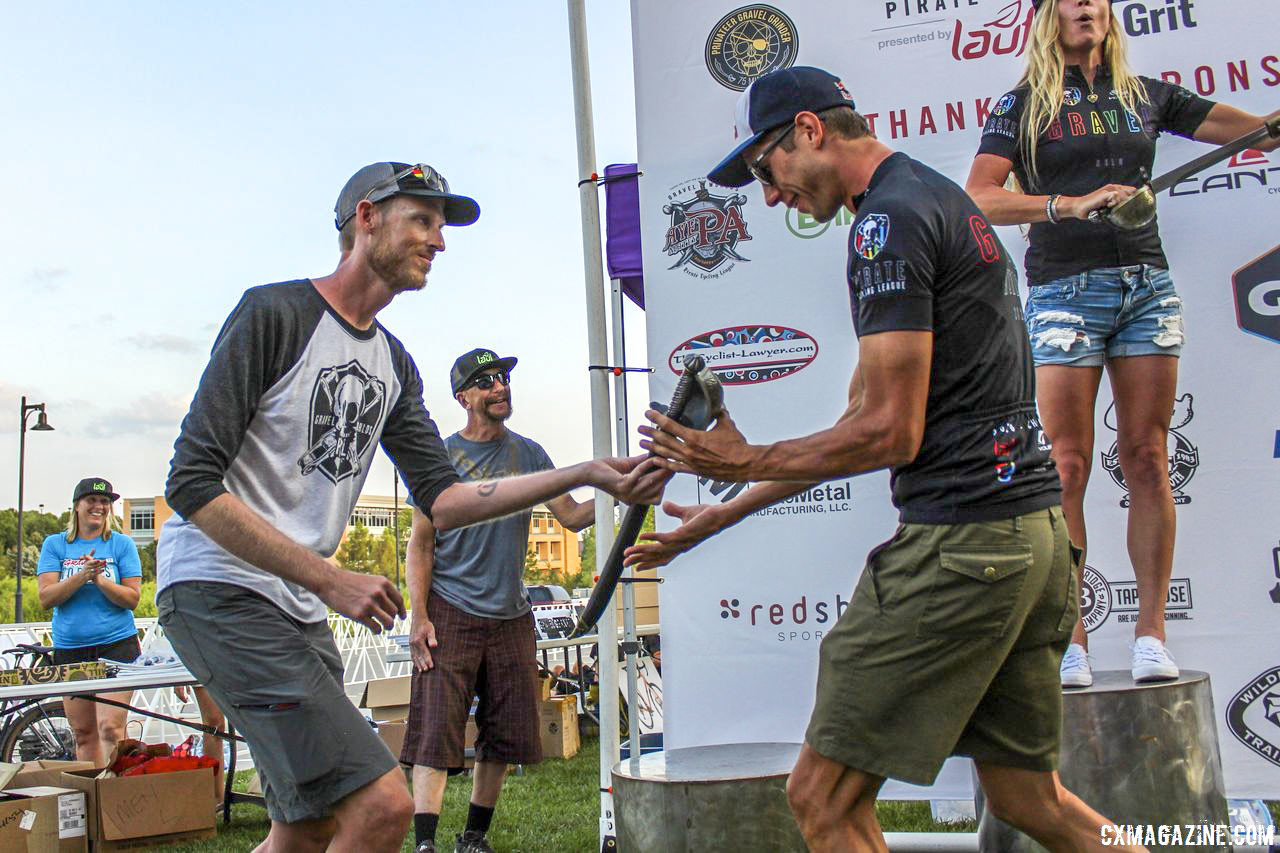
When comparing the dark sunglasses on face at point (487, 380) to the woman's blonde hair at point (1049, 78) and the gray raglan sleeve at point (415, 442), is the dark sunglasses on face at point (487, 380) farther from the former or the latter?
the woman's blonde hair at point (1049, 78)

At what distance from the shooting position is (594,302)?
190 inches

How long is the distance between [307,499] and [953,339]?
173cm

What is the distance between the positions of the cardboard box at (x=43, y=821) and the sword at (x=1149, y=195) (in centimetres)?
542

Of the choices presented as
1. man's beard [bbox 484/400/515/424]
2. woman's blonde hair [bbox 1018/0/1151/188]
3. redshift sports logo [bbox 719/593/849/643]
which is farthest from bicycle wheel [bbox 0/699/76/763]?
woman's blonde hair [bbox 1018/0/1151/188]

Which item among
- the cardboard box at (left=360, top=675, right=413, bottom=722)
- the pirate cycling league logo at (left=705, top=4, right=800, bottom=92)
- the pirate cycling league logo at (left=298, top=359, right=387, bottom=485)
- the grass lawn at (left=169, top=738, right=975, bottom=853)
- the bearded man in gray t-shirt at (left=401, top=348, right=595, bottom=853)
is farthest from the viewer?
the cardboard box at (left=360, top=675, right=413, bottom=722)

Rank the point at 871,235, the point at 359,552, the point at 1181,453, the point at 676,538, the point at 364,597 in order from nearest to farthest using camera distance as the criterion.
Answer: the point at 871,235 < the point at 364,597 < the point at 676,538 < the point at 1181,453 < the point at 359,552

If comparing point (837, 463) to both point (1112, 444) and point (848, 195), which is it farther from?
point (1112, 444)

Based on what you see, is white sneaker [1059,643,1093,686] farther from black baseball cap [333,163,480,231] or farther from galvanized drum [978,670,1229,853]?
black baseball cap [333,163,480,231]

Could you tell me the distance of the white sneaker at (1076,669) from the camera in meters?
3.20

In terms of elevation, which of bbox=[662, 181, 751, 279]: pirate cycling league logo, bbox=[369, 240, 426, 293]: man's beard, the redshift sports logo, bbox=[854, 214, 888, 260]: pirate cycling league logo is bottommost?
the redshift sports logo

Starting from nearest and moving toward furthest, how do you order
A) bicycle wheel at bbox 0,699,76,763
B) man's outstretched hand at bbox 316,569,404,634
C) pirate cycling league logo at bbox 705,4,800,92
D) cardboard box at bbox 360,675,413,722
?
man's outstretched hand at bbox 316,569,404,634
pirate cycling league logo at bbox 705,4,800,92
bicycle wheel at bbox 0,699,76,763
cardboard box at bbox 360,675,413,722

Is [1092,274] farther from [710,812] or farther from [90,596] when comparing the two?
[90,596]

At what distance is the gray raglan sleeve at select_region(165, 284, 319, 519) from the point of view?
2.53 meters

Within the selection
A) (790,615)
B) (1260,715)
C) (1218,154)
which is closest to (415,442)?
(790,615)
